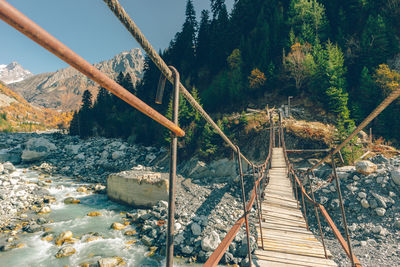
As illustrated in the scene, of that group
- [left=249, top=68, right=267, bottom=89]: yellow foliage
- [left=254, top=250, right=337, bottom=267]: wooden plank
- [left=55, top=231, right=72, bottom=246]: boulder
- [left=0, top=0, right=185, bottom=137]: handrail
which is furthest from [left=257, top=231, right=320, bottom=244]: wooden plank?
[left=249, top=68, right=267, bottom=89]: yellow foliage

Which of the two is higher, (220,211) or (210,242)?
(220,211)

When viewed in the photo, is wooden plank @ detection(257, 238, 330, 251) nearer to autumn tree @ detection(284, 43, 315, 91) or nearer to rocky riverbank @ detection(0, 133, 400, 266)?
rocky riverbank @ detection(0, 133, 400, 266)

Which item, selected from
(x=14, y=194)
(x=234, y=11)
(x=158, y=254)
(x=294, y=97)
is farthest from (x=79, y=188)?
(x=234, y=11)

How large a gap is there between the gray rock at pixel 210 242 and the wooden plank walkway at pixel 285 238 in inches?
155

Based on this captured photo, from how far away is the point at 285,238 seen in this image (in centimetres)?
417

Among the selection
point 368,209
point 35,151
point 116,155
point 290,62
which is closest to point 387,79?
point 290,62

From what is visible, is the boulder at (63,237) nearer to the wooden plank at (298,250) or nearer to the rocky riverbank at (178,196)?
the rocky riverbank at (178,196)

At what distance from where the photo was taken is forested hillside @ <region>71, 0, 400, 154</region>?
773 inches

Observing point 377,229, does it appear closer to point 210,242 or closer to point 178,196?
point 210,242

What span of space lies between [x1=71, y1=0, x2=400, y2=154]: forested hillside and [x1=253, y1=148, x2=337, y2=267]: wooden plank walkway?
38.6 feet

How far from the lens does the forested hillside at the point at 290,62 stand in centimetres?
1964

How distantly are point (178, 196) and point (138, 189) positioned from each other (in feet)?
10.5

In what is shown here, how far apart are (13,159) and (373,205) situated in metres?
40.4

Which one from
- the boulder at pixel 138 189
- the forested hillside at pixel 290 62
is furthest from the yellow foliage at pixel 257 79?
the boulder at pixel 138 189
